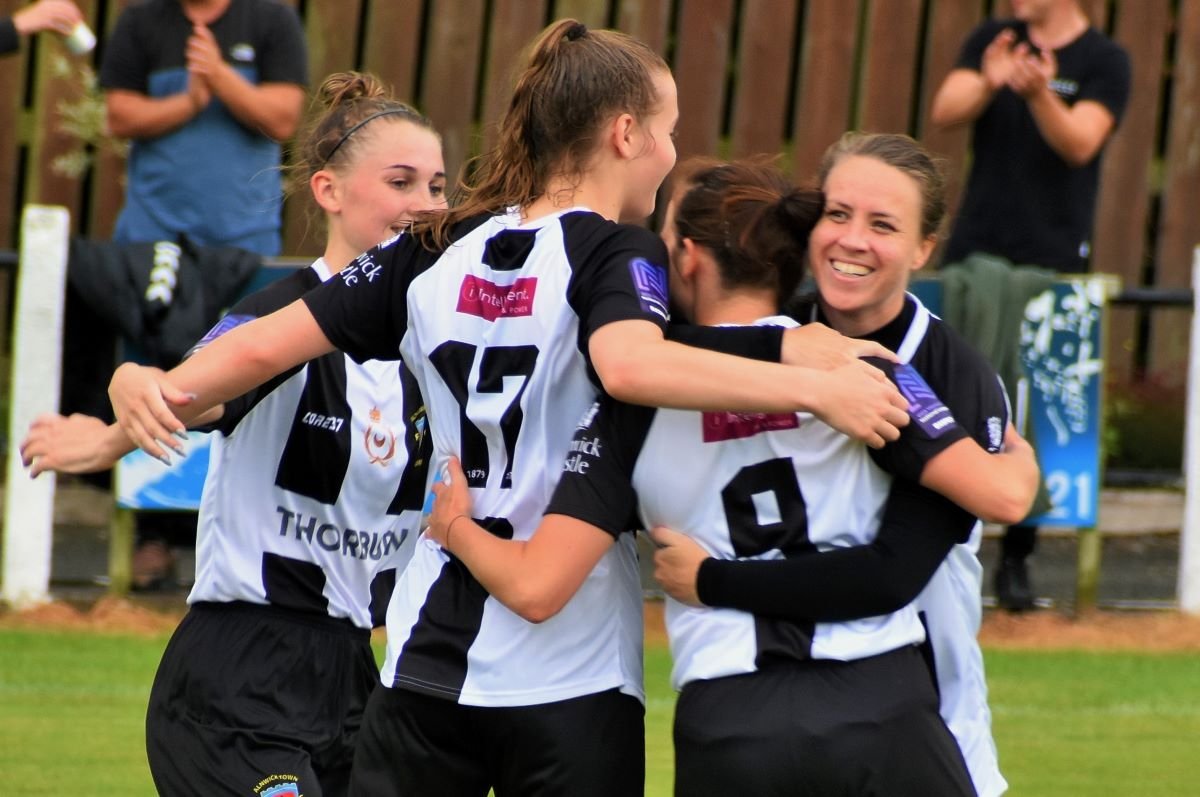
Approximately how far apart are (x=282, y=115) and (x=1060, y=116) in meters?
3.10

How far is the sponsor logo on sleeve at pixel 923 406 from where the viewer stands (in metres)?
2.62

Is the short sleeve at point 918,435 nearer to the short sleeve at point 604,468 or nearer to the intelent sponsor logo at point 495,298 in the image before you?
the short sleeve at point 604,468

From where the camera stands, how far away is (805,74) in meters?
9.83

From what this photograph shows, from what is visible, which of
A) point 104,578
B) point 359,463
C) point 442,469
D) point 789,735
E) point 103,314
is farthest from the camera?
point 104,578

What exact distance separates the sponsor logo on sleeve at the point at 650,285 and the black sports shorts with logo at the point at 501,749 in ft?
2.06

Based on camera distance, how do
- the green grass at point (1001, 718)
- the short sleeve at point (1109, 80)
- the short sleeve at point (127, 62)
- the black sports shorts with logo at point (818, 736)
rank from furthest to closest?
the short sleeve at point (1109, 80)
the short sleeve at point (127, 62)
the green grass at point (1001, 718)
the black sports shorts with logo at point (818, 736)

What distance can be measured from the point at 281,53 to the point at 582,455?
471 centimetres

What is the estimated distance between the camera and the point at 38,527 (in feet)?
22.5

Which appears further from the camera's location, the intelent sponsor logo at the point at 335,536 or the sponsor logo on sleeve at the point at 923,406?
the intelent sponsor logo at the point at 335,536

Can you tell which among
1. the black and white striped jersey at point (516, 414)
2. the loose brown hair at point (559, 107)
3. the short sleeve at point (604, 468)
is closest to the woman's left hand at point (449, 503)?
the black and white striped jersey at point (516, 414)

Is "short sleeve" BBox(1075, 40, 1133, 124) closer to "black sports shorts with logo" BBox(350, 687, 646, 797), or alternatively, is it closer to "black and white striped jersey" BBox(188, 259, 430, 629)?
"black and white striped jersey" BBox(188, 259, 430, 629)

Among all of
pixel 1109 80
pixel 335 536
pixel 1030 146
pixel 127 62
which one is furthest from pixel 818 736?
pixel 127 62

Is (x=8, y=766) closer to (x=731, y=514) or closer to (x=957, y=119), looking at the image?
(x=731, y=514)

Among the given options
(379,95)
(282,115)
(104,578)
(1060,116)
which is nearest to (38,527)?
(104,578)
